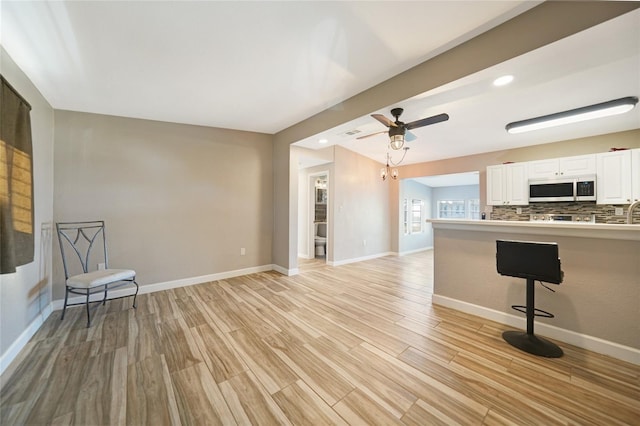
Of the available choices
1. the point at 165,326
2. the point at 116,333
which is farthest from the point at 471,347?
the point at 116,333

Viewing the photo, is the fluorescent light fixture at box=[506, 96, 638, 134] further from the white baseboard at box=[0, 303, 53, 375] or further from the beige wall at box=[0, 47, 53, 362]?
the white baseboard at box=[0, 303, 53, 375]

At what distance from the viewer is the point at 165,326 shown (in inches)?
99.0

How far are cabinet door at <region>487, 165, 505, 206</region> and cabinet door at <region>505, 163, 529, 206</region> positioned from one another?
3.8 inches

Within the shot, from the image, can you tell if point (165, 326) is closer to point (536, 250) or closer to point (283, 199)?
point (283, 199)

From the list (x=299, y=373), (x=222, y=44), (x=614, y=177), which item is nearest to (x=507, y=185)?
(x=614, y=177)

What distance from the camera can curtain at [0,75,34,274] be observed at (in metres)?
1.74

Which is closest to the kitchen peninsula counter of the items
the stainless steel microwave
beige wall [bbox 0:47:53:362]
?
the stainless steel microwave

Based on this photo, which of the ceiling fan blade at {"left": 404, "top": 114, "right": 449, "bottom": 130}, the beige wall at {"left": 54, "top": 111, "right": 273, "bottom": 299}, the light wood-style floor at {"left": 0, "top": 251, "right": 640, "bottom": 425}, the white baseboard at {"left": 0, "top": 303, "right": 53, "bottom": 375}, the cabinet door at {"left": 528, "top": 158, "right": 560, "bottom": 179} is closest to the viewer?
the light wood-style floor at {"left": 0, "top": 251, "right": 640, "bottom": 425}

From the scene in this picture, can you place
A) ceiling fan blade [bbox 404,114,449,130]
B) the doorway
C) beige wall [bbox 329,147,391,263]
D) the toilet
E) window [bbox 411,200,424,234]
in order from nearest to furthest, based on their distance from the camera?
ceiling fan blade [bbox 404,114,449,130] → beige wall [bbox 329,147,391,263] → the doorway → the toilet → window [bbox 411,200,424,234]

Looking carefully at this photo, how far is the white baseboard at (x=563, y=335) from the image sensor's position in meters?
1.95

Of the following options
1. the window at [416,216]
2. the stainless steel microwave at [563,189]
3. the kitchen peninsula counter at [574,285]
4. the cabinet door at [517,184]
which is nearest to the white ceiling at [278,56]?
the stainless steel microwave at [563,189]

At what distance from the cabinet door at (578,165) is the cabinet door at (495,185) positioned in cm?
83

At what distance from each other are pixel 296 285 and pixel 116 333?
2.30 m

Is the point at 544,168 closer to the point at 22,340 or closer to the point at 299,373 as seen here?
the point at 299,373
